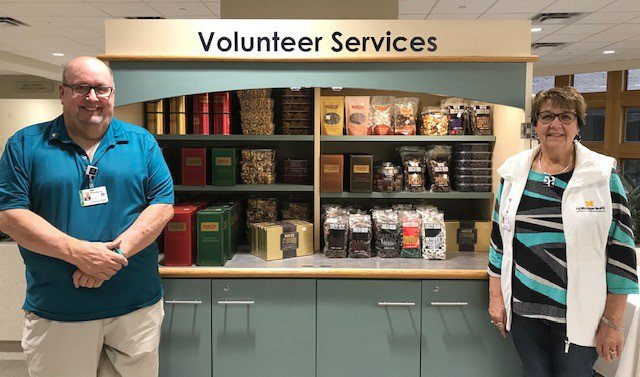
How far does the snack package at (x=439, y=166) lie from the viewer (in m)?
3.04

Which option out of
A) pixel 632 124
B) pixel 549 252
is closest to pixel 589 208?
pixel 549 252

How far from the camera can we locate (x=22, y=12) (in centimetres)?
641

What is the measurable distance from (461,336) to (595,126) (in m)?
8.90

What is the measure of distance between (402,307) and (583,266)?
92 centimetres

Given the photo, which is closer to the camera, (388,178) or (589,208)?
(589,208)

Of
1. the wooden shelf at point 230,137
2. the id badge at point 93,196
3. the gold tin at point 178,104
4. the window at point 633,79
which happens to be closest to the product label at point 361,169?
the wooden shelf at point 230,137

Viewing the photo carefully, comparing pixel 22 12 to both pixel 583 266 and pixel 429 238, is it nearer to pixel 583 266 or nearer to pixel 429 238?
pixel 429 238

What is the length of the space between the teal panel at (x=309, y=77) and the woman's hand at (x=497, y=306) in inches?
39.2

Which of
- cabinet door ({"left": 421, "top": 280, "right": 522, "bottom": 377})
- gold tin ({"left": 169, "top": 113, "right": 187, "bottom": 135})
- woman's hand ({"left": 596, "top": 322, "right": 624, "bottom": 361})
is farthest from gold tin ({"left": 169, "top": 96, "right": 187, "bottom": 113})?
woman's hand ({"left": 596, "top": 322, "right": 624, "bottom": 361})

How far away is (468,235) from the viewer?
120 inches

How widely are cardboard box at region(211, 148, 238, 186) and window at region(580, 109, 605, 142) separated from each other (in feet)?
29.2

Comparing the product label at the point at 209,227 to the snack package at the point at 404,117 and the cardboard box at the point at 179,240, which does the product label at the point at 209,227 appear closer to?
the cardboard box at the point at 179,240

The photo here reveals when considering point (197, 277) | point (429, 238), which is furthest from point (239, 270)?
point (429, 238)

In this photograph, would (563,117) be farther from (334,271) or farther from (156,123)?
(156,123)
